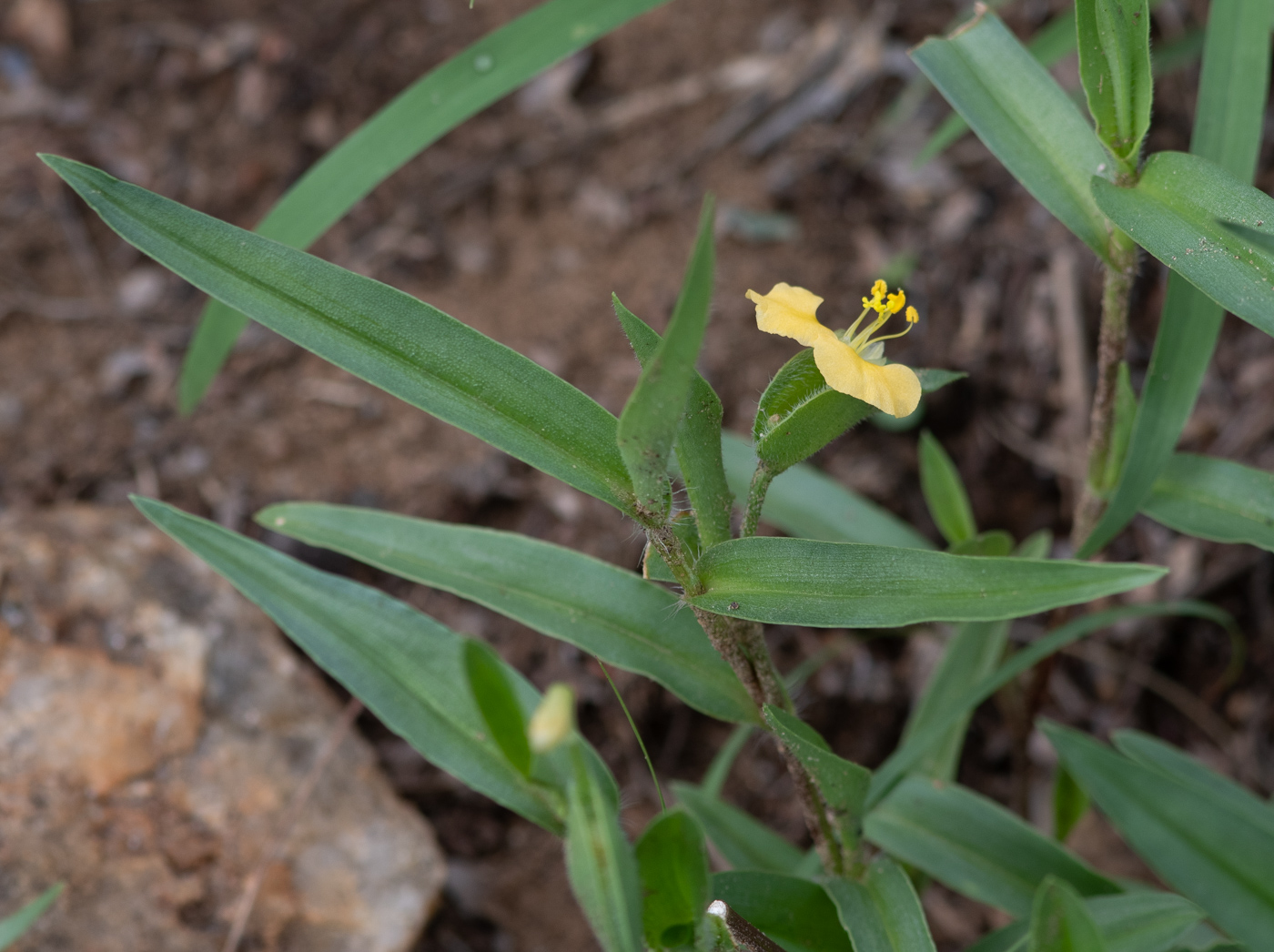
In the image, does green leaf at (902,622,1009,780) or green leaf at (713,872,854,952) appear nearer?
green leaf at (713,872,854,952)

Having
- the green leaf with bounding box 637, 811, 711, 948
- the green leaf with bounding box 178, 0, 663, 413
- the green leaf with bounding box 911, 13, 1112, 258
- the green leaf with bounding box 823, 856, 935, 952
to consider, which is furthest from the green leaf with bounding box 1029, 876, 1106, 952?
the green leaf with bounding box 178, 0, 663, 413

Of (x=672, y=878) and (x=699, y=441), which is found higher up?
(x=699, y=441)

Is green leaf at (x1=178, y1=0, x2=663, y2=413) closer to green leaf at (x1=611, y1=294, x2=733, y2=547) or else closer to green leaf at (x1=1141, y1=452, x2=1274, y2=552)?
green leaf at (x1=611, y1=294, x2=733, y2=547)

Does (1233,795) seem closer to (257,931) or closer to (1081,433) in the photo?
(1081,433)

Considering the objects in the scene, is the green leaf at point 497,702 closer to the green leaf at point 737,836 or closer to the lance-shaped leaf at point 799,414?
the lance-shaped leaf at point 799,414

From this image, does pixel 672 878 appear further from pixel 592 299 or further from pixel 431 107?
pixel 592 299

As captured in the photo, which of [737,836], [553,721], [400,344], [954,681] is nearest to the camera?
[553,721]

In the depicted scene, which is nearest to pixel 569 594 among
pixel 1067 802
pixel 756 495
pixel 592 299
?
pixel 756 495
